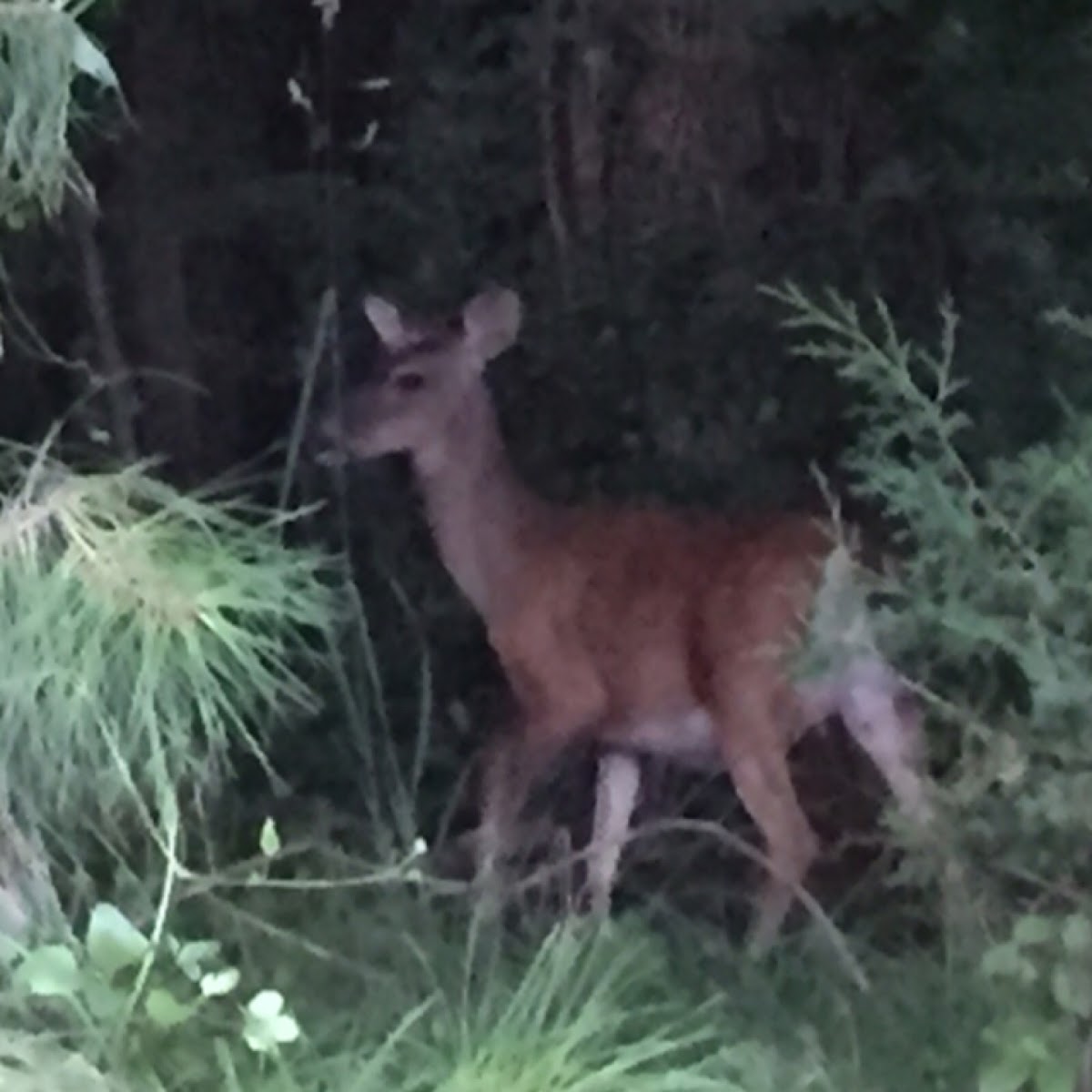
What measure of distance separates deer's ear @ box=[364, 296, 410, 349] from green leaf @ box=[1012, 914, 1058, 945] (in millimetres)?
1007


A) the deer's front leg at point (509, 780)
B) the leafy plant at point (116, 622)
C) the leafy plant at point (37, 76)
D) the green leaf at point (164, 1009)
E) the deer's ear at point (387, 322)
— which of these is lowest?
the deer's front leg at point (509, 780)

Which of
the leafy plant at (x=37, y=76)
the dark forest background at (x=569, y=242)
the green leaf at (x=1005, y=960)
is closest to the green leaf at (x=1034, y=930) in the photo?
the green leaf at (x=1005, y=960)

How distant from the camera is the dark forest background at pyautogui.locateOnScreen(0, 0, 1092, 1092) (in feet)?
6.95

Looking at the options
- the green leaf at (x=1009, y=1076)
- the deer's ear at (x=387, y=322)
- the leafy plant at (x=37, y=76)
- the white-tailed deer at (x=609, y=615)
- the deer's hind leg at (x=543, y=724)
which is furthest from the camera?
the deer's ear at (x=387, y=322)

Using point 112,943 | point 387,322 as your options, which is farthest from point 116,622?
point 387,322

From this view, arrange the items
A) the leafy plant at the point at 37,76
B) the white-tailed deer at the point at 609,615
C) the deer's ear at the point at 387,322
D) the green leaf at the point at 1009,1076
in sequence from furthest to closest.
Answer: the deer's ear at the point at 387,322
the white-tailed deer at the point at 609,615
the green leaf at the point at 1009,1076
the leafy plant at the point at 37,76

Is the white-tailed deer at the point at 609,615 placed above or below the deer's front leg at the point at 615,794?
above

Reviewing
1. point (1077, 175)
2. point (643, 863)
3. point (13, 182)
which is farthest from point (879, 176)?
point (13, 182)

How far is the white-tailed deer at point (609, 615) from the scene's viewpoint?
6.39ft

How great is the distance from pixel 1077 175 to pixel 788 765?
656 millimetres

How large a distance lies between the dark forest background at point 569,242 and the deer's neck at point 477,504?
0.42ft

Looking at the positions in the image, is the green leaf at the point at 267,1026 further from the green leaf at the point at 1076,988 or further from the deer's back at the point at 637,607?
the deer's back at the point at 637,607

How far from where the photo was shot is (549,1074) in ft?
4.48

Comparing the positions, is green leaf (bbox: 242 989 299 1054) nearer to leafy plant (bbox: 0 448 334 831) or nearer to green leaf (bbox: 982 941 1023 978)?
leafy plant (bbox: 0 448 334 831)
